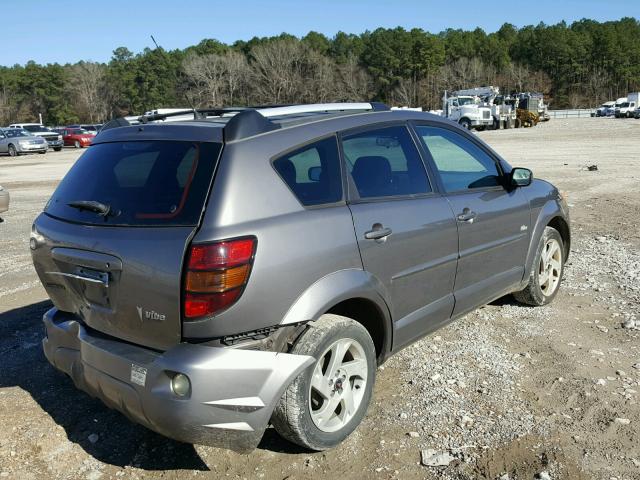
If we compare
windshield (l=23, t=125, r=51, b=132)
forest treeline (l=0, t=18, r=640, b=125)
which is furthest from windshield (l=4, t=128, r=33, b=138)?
forest treeline (l=0, t=18, r=640, b=125)

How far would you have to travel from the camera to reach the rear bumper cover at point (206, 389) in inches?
105

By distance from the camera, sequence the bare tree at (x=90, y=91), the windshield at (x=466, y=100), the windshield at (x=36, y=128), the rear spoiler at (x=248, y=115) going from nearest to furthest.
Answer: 1. the rear spoiler at (x=248, y=115)
2. the windshield at (x=36, y=128)
3. the windshield at (x=466, y=100)
4. the bare tree at (x=90, y=91)

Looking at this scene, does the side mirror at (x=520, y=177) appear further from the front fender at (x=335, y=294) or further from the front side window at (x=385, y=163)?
the front fender at (x=335, y=294)

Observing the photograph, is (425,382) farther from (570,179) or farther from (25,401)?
(570,179)

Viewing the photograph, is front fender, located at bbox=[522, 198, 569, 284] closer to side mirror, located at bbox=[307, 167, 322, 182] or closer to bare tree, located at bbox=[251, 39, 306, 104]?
side mirror, located at bbox=[307, 167, 322, 182]

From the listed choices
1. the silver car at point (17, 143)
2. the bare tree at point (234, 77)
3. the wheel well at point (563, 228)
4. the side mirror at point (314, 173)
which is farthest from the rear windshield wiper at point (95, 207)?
the bare tree at point (234, 77)

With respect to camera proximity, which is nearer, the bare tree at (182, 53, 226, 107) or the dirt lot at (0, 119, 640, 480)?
the dirt lot at (0, 119, 640, 480)

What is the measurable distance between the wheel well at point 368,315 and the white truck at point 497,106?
46.3 metres

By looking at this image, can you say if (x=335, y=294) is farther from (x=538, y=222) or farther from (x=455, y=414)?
(x=538, y=222)

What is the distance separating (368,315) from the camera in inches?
136

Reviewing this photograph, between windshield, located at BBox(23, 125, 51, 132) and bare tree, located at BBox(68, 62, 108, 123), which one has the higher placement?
bare tree, located at BBox(68, 62, 108, 123)

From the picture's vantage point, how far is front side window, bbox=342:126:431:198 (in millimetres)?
3506

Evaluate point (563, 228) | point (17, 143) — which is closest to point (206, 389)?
point (563, 228)

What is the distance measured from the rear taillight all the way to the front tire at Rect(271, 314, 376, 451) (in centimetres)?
47
